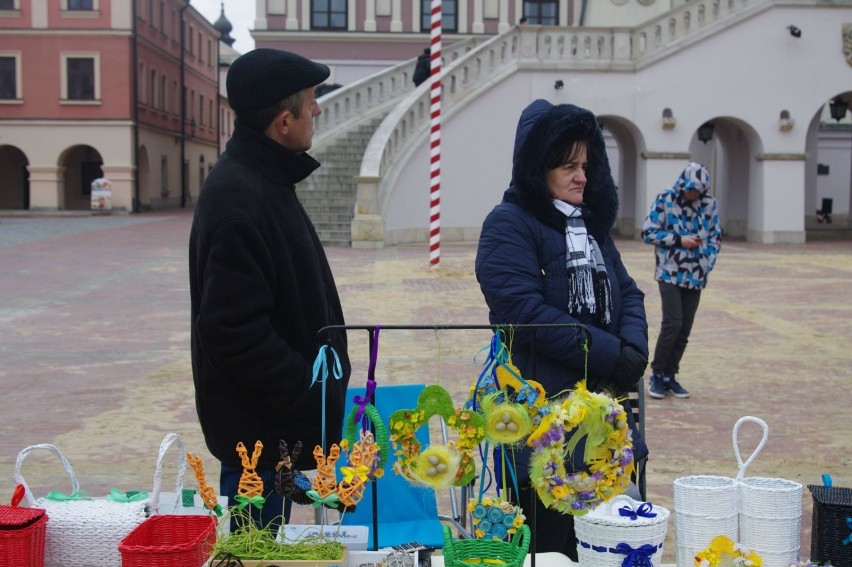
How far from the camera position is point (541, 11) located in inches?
1678

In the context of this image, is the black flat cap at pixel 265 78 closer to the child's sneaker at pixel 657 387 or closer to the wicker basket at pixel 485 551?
the wicker basket at pixel 485 551

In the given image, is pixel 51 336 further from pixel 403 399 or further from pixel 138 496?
pixel 138 496

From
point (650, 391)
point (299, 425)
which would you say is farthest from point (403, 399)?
point (650, 391)

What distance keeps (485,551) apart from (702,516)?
604 mm

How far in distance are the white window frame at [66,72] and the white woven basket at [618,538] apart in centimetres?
4352

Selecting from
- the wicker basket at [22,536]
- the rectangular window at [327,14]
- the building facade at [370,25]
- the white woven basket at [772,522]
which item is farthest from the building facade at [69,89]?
the white woven basket at [772,522]

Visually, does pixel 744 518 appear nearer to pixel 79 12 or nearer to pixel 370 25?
pixel 370 25

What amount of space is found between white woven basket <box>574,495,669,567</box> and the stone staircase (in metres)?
20.7

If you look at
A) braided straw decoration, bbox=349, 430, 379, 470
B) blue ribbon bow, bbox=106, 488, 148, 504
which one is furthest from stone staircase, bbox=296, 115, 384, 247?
braided straw decoration, bbox=349, 430, 379, 470

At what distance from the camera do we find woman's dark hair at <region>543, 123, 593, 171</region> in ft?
11.1

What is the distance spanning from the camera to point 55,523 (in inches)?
105

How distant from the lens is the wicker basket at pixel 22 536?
2494mm

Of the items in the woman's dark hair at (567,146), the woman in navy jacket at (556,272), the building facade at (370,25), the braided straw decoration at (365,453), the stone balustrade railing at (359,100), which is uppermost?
the building facade at (370,25)

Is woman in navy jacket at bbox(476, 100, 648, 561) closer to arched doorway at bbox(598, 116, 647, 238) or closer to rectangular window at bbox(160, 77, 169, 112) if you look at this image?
arched doorway at bbox(598, 116, 647, 238)
